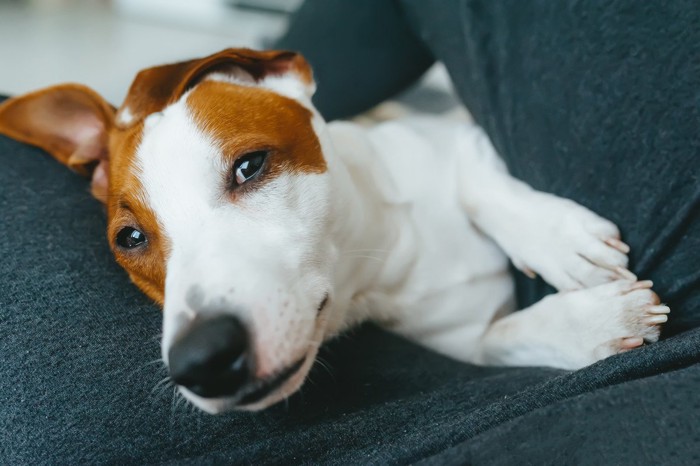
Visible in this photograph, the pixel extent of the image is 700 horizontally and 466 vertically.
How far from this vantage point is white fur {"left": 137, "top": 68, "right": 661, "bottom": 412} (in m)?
1.05

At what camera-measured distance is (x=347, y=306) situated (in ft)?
4.82

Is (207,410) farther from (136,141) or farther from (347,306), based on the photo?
(136,141)

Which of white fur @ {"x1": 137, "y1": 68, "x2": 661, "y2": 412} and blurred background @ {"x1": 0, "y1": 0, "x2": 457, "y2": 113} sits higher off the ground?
white fur @ {"x1": 137, "y1": 68, "x2": 661, "y2": 412}

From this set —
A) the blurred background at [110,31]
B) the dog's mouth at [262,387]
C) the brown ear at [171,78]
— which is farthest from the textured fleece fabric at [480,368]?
the blurred background at [110,31]

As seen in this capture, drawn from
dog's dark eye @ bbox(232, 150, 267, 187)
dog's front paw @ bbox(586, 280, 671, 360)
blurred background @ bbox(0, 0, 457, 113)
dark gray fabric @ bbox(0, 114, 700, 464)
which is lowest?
blurred background @ bbox(0, 0, 457, 113)

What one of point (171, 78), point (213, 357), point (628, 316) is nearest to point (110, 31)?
point (171, 78)

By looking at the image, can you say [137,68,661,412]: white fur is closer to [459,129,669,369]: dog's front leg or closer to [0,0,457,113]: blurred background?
[459,129,669,369]: dog's front leg

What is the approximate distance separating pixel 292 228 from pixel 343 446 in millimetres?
420

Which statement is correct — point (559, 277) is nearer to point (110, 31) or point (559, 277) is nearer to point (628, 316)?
point (628, 316)

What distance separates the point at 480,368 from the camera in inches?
58.1

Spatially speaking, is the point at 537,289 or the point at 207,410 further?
the point at 537,289

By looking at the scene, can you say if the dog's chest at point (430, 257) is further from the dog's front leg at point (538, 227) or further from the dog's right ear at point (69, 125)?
the dog's right ear at point (69, 125)

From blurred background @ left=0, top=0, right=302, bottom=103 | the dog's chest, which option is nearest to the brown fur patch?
the dog's chest

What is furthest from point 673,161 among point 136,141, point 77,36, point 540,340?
point 77,36
